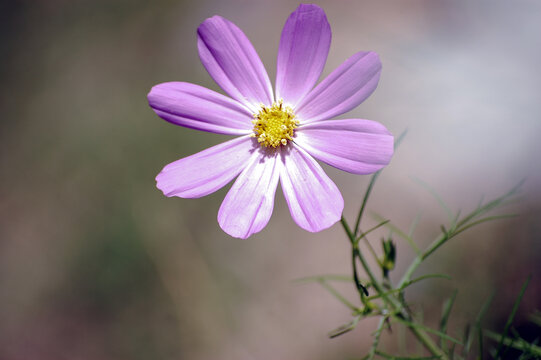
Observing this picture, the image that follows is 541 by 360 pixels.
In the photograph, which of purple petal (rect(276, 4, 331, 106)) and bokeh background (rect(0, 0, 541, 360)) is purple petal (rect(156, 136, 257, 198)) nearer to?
purple petal (rect(276, 4, 331, 106))

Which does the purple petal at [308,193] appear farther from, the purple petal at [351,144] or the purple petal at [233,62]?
the purple petal at [233,62]

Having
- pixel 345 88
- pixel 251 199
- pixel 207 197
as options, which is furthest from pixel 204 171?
pixel 207 197

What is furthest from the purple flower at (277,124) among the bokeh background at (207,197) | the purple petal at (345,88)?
the bokeh background at (207,197)

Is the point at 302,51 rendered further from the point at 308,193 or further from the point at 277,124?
the point at 308,193

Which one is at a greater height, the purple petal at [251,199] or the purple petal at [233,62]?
the purple petal at [233,62]

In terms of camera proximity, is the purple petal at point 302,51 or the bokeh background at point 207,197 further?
the bokeh background at point 207,197

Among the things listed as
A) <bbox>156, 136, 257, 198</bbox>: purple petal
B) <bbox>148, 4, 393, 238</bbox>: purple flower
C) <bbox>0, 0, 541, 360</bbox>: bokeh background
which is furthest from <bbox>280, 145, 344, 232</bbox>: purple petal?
<bbox>0, 0, 541, 360</bbox>: bokeh background

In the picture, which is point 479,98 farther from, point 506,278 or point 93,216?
point 93,216
